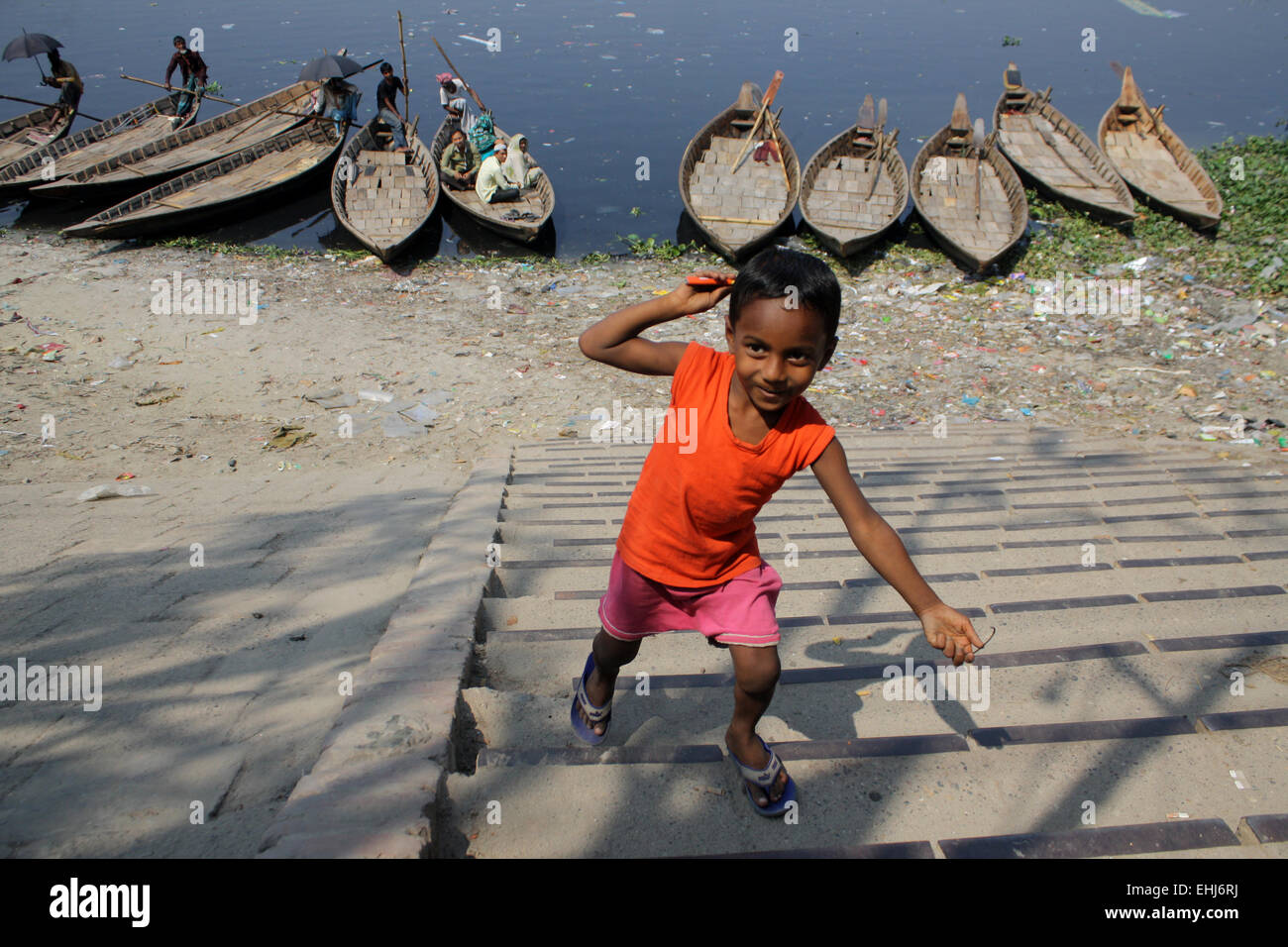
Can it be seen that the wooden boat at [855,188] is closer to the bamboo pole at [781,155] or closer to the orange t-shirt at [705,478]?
the bamboo pole at [781,155]

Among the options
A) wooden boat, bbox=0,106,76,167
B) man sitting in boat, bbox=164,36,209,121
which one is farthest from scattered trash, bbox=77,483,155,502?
man sitting in boat, bbox=164,36,209,121

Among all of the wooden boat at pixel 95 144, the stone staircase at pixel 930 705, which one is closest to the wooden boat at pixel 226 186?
the wooden boat at pixel 95 144

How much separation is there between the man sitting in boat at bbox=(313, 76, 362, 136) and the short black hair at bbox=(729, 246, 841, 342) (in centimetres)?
1299

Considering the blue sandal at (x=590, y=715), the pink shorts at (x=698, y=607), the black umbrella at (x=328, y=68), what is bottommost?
the blue sandal at (x=590, y=715)

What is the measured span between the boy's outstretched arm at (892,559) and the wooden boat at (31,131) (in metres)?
14.4

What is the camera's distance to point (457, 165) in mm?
11250

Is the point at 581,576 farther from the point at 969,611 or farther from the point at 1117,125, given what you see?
the point at 1117,125

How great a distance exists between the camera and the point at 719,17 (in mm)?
23094

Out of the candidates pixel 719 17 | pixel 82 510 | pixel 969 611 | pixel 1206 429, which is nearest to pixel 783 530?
pixel 969 611

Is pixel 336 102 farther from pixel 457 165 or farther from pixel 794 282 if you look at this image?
pixel 794 282

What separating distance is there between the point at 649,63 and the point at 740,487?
63.7ft

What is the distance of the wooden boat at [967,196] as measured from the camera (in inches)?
376

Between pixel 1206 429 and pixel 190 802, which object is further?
pixel 1206 429
